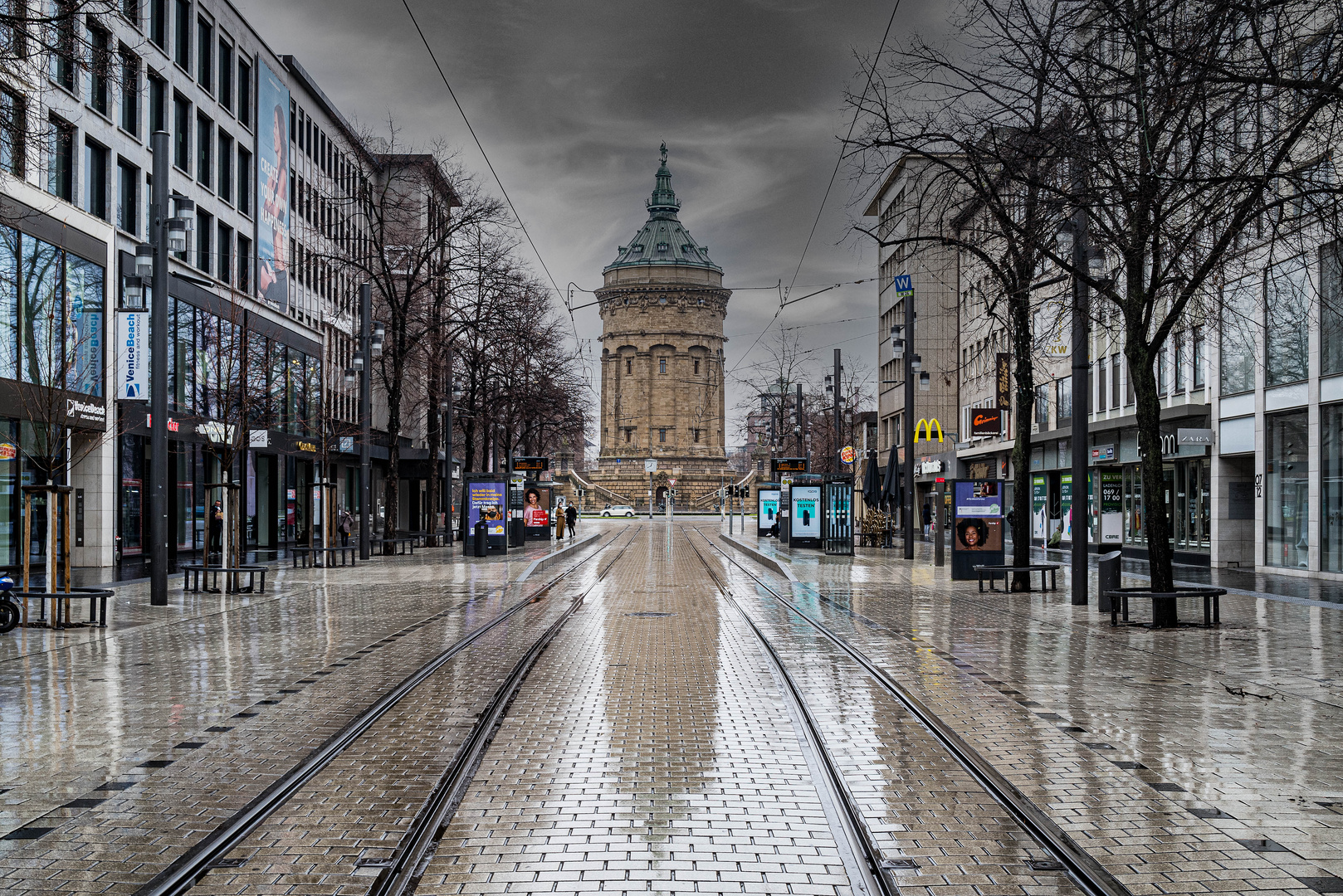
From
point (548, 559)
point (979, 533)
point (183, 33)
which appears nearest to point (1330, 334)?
point (979, 533)

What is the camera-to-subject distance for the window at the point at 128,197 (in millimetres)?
30688

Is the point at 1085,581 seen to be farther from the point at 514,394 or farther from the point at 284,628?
the point at 514,394

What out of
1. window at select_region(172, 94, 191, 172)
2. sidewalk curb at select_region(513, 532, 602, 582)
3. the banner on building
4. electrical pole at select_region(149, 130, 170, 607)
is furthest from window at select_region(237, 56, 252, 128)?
electrical pole at select_region(149, 130, 170, 607)

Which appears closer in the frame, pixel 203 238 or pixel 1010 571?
pixel 1010 571

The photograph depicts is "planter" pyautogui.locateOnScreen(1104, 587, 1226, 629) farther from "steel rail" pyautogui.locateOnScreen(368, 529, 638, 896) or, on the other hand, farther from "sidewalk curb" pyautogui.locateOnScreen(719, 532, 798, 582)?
"sidewalk curb" pyautogui.locateOnScreen(719, 532, 798, 582)

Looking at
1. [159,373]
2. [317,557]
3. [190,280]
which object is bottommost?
[317,557]

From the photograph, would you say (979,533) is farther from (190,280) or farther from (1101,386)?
(190,280)

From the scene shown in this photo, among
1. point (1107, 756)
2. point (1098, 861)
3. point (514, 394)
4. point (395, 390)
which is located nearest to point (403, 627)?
point (1107, 756)

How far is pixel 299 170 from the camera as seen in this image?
1921 inches

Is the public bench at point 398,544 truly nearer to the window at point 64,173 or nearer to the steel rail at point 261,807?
the window at point 64,173

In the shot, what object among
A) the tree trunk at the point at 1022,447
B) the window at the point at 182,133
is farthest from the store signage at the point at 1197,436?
the window at the point at 182,133

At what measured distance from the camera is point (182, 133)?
114 feet

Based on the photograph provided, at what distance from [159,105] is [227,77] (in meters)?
6.08

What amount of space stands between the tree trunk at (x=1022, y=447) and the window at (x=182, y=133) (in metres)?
24.6
